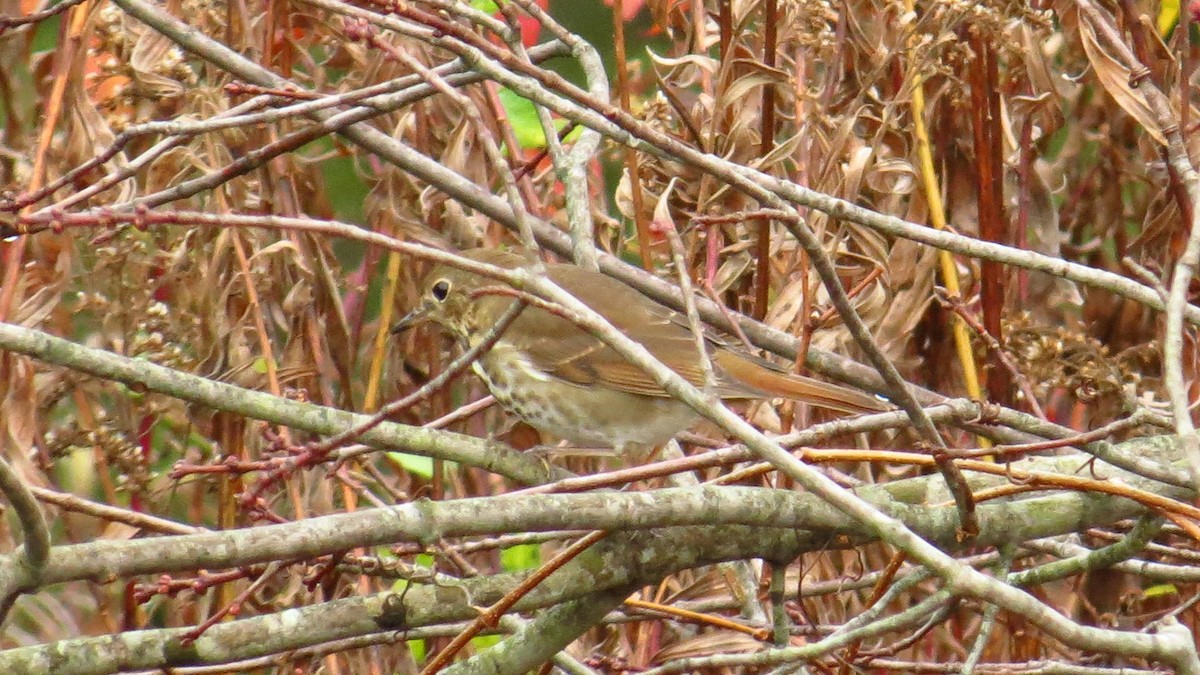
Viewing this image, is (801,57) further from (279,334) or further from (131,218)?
(131,218)

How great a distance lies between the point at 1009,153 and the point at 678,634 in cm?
130

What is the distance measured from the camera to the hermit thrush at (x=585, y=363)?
308 cm

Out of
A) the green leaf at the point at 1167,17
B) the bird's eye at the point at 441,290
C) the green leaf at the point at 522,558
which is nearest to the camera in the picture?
the green leaf at the point at 522,558

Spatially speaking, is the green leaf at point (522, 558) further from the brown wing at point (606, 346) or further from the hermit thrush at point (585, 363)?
the brown wing at point (606, 346)

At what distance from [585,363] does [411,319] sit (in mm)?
497

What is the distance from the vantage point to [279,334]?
3.31 metres

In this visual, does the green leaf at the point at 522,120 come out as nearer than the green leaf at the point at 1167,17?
Yes

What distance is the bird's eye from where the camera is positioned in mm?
3154

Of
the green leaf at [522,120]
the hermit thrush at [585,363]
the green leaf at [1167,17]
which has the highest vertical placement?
the green leaf at [1167,17]

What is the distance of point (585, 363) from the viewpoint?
11.2 ft

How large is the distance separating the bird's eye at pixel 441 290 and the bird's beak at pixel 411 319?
4 centimetres

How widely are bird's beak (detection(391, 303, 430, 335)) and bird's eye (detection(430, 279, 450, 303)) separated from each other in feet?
0.15

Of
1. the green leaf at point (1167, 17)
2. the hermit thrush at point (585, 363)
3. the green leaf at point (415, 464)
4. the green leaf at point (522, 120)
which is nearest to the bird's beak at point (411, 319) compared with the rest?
the hermit thrush at point (585, 363)

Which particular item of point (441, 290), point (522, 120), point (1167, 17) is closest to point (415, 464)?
point (441, 290)
